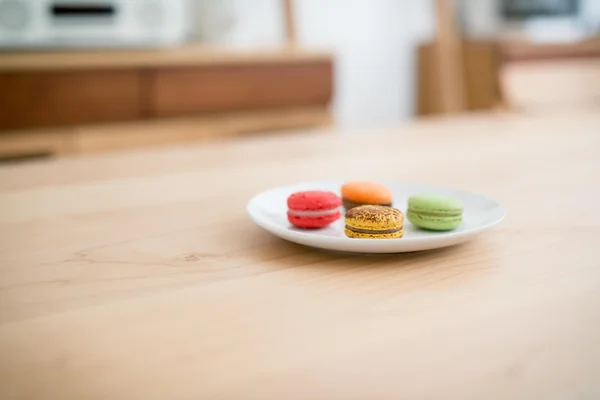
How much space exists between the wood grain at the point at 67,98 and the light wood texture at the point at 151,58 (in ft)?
0.09

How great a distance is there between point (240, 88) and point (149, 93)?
0.35m

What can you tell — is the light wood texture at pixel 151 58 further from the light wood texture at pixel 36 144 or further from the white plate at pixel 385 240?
the white plate at pixel 385 240

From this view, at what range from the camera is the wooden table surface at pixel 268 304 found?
1.20 feet

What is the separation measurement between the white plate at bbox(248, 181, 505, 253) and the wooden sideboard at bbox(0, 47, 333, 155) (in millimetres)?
1561

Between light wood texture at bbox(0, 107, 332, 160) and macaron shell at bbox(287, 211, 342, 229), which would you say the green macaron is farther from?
light wood texture at bbox(0, 107, 332, 160)

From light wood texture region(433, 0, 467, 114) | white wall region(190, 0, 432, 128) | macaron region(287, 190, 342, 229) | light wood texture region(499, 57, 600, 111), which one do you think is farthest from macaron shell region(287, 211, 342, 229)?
light wood texture region(433, 0, 467, 114)

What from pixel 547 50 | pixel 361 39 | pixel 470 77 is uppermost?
pixel 361 39

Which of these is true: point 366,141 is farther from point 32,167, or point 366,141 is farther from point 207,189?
point 32,167

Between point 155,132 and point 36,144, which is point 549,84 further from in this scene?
point 36,144

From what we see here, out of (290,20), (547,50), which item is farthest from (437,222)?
(547,50)

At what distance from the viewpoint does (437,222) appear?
1.95ft

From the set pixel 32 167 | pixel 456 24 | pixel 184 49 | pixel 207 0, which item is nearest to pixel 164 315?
pixel 32 167

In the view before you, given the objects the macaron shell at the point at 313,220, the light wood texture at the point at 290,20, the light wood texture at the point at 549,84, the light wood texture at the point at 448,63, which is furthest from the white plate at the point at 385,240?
the light wood texture at the point at 448,63

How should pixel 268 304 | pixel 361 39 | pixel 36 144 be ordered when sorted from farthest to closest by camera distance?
pixel 361 39
pixel 36 144
pixel 268 304
